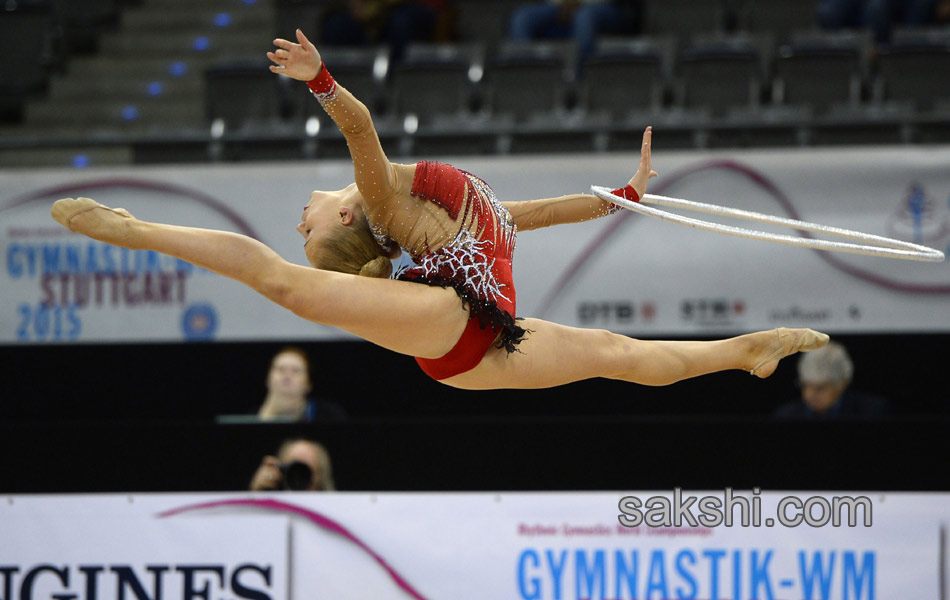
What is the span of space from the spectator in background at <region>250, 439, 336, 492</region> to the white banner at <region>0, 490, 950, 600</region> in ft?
1.05

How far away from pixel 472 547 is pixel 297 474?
821 mm

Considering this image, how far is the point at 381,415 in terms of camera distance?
21.1 ft

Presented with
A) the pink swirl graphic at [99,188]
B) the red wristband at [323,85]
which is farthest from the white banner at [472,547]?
the pink swirl graphic at [99,188]

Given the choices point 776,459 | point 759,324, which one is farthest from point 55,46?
point 776,459

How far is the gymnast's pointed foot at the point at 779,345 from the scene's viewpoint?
3.60m

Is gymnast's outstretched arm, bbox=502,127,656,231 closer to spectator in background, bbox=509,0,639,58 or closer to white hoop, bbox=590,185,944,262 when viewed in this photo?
white hoop, bbox=590,185,944,262

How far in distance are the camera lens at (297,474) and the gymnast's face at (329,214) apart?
1.35 meters

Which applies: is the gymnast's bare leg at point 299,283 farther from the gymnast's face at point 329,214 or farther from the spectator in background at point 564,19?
the spectator in background at point 564,19

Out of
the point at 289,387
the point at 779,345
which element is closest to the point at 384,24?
the point at 289,387

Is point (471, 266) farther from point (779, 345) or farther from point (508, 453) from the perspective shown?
point (508, 453)

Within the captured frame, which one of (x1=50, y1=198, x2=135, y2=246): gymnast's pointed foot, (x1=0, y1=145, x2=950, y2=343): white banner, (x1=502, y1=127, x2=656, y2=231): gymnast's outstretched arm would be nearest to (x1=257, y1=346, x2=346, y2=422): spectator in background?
(x1=0, y1=145, x2=950, y2=343): white banner

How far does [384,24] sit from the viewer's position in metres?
8.38

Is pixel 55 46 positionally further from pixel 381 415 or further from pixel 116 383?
pixel 381 415

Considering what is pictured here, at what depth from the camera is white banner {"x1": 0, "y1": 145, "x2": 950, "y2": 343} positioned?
6309 mm
